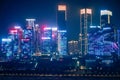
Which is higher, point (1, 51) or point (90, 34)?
point (90, 34)

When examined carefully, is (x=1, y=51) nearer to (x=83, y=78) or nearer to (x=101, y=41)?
(x=101, y=41)

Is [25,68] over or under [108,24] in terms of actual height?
under

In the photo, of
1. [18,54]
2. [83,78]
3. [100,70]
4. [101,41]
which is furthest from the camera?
[18,54]

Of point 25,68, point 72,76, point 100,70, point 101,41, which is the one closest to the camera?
point 72,76

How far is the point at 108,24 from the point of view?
35.7 m

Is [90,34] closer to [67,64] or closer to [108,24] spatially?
[108,24]

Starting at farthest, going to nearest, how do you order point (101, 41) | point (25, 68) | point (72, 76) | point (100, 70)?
1. point (101, 41)
2. point (25, 68)
3. point (100, 70)
4. point (72, 76)

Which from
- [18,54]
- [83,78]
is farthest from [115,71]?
[18,54]

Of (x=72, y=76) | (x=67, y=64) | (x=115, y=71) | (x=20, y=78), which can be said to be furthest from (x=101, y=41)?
(x=20, y=78)

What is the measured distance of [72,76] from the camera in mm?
21609

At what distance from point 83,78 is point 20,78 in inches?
200

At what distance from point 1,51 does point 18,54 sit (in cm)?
266

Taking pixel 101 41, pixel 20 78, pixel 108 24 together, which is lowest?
pixel 20 78

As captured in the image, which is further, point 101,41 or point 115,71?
point 101,41
